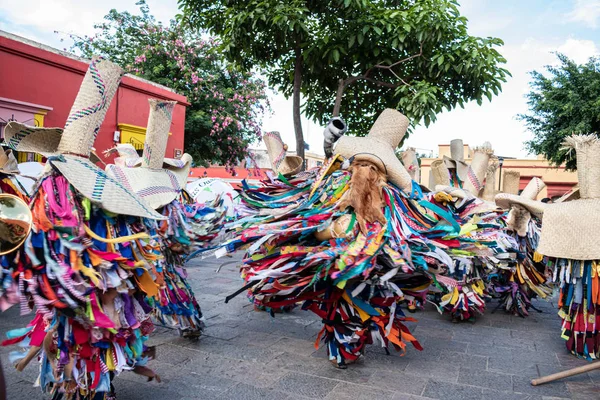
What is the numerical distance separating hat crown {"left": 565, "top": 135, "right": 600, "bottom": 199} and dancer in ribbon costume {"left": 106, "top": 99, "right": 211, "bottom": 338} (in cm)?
296

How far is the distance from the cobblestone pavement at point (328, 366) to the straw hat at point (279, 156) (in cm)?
170

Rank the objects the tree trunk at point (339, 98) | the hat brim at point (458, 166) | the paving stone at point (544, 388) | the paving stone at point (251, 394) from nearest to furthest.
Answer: the paving stone at point (251, 394) < the paving stone at point (544, 388) < the hat brim at point (458, 166) < the tree trunk at point (339, 98)

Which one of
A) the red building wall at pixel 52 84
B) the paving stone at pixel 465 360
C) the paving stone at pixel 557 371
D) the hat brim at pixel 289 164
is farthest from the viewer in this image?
the red building wall at pixel 52 84

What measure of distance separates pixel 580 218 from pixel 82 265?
342cm

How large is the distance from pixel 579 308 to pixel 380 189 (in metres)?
1.87

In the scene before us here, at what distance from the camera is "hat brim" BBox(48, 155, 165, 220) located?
7.48 ft

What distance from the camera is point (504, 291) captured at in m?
5.44

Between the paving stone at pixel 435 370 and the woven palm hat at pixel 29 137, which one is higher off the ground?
the woven palm hat at pixel 29 137

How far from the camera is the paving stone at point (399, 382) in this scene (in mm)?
3152

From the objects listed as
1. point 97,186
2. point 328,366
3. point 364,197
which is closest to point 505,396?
point 328,366

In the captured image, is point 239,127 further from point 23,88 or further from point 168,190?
point 168,190

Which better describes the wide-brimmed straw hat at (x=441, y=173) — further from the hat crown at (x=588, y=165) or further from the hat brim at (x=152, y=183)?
the hat brim at (x=152, y=183)

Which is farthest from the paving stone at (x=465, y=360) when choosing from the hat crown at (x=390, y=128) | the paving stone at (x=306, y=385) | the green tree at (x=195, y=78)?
the green tree at (x=195, y=78)

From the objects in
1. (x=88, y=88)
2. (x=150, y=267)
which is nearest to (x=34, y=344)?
(x=150, y=267)
